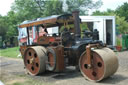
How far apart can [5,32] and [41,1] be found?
9.91m

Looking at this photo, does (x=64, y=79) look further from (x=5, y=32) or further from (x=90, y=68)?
(x=5, y=32)

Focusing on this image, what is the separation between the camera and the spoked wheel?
307 inches

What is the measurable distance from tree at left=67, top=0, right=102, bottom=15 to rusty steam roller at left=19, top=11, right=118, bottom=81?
31.5 m

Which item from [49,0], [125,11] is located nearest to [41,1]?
[49,0]

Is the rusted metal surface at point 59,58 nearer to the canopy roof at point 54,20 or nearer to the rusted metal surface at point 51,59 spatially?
the rusted metal surface at point 51,59

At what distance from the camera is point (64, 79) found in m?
7.22

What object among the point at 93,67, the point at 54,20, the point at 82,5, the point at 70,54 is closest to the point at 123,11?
the point at 82,5

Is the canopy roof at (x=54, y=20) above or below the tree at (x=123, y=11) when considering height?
below

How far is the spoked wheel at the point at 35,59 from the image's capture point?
7.80 meters

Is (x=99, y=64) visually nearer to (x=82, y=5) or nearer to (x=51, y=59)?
(x=51, y=59)

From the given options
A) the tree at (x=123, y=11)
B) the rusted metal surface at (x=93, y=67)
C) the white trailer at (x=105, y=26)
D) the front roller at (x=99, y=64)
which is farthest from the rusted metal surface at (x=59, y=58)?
the tree at (x=123, y=11)

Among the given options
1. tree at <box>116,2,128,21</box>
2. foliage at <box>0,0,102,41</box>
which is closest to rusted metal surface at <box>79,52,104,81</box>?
foliage at <box>0,0,102,41</box>

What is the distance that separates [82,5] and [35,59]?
3625 centimetres

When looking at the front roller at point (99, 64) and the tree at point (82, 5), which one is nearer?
the front roller at point (99, 64)
